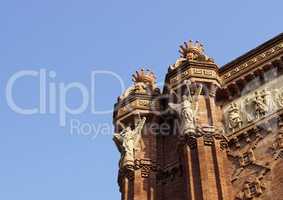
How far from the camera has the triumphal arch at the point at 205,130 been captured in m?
17.1

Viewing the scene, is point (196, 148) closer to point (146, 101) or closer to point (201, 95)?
point (201, 95)

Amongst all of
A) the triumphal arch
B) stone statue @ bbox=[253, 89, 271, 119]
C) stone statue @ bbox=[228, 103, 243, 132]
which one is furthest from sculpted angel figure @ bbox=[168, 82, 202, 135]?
stone statue @ bbox=[253, 89, 271, 119]

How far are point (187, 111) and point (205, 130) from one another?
879 mm

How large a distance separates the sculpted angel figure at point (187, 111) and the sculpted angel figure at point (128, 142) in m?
1.24

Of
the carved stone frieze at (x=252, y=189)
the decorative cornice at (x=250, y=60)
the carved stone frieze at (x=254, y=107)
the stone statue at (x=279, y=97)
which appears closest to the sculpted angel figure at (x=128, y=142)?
the carved stone frieze at (x=254, y=107)

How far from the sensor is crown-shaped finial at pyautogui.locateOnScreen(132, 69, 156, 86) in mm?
22234

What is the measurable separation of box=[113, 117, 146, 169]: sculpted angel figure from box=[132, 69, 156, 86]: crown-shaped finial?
7.12 feet

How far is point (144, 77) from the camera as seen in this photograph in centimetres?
2231

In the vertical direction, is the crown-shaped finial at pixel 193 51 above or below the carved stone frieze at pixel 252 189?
above

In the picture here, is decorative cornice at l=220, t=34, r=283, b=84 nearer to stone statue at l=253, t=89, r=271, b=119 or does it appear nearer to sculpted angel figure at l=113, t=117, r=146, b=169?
stone statue at l=253, t=89, r=271, b=119

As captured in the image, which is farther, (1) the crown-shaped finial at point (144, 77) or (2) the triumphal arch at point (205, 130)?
(1) the crown-shaped finial at point (144, 77)

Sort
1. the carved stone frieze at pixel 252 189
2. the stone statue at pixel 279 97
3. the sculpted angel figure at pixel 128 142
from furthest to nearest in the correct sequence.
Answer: the sculpted angel figure at pixel 128 142 → the stone statue at pixel 279 97 → the carved stone frieze at pixel 252 189

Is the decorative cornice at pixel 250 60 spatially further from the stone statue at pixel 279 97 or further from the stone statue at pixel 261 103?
the stone statue at pixel 279 97

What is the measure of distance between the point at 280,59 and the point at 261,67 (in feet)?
1.96
